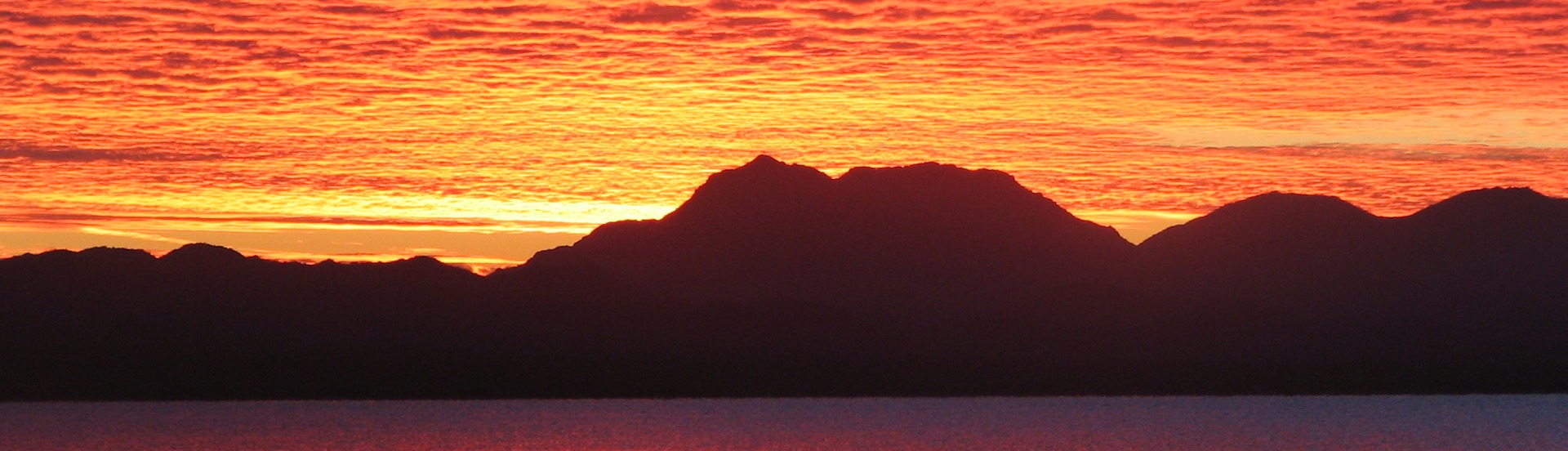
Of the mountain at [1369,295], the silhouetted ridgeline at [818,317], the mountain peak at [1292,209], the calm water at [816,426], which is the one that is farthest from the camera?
the mountain peak at [1292,209]

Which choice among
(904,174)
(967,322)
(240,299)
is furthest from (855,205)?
(240,299)

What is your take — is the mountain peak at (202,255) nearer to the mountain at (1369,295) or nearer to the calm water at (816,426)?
the calm water at (816,426)

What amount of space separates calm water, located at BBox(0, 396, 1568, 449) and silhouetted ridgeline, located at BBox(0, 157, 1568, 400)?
12787mm

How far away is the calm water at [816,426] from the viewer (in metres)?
33.9

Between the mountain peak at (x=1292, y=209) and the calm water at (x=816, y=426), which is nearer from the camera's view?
the calm water at (x=816, y=426)

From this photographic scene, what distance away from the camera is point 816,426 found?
40.9 m

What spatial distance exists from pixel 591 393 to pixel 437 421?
94.7 feet

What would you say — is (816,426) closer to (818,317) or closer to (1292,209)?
(818,317)

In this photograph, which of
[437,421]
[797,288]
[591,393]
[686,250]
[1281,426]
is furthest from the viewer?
[686,250]

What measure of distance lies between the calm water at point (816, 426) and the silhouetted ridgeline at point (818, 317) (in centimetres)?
1279

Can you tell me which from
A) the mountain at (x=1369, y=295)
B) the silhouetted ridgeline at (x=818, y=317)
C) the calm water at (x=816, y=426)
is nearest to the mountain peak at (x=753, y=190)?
the silhouetted ridgeline at (x=818, y=317)

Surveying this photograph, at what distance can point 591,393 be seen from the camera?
74.2m

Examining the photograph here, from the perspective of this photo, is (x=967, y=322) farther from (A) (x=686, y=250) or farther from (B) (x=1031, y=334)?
(A) (x=686, y=250)

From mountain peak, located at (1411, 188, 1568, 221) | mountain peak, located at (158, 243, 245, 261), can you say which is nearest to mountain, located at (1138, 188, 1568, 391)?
mountain peak, located at (1411, 188, 1568, 221)
